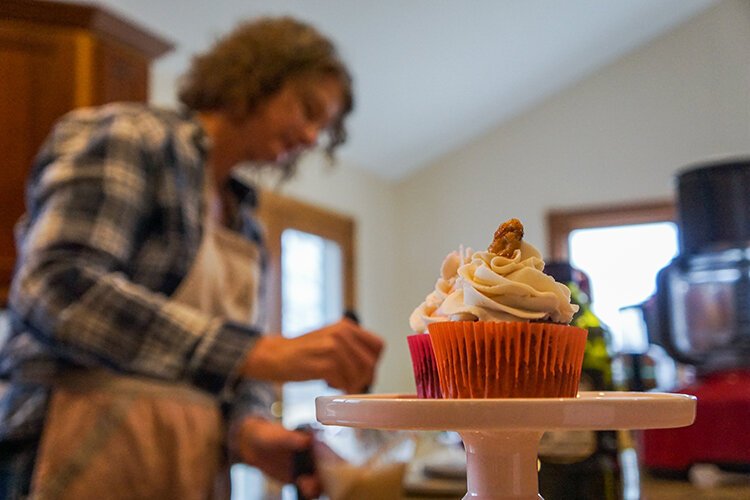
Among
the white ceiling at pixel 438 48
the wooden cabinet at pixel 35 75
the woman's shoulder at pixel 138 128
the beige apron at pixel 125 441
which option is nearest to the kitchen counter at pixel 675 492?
the beige apron at pixel 125 441

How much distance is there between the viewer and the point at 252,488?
4.58 ft

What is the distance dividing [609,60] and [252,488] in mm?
3628

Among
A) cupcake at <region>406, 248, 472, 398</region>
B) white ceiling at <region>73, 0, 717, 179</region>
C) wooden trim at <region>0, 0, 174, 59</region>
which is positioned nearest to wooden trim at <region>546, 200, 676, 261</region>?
white ceiling at <region>73, 0, 717, 179</region>

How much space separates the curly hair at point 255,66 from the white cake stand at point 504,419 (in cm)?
102

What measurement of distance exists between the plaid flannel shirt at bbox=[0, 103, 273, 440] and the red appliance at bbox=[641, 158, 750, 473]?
664 millimetres

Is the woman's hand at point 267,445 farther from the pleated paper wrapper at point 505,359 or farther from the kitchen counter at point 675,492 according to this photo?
the pleated paper wrapper at point 505,359

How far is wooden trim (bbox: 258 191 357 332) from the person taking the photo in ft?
12.6

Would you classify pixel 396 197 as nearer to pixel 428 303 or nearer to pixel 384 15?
pixel 384 15

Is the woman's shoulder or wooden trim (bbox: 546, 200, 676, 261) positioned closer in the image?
the woman's shoulder

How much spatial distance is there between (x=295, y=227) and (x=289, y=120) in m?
2.80

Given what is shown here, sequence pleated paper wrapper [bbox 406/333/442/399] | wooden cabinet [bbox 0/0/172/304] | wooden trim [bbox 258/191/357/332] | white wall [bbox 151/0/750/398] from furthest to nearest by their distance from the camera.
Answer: white wall [bbox 151/0/750/398]
wooden trim [bbox 258/191/357/332]
wooden cabinet [bbox 0/0/172/304]
pleated paper wrapper [bbox 406/333/442/399]

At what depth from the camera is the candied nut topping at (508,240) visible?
1.49 feet

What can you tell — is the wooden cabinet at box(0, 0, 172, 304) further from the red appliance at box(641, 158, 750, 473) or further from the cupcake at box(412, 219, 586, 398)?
the cupcake at box(412, 219, 586, 398)

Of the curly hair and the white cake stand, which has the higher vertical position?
the curly hair
